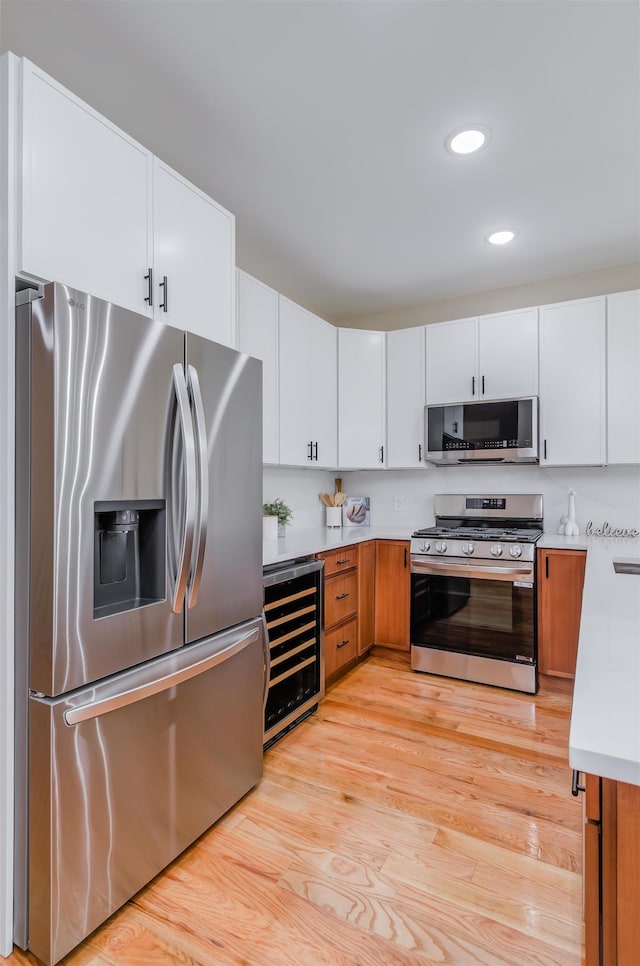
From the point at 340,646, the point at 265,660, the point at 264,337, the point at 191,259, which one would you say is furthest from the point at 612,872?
the point at 264,337

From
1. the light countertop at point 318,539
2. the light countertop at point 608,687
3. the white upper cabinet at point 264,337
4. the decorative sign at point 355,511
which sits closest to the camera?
the light countertop at point 608,687

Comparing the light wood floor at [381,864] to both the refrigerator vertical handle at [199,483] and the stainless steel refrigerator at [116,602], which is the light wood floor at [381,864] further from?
the refrigerator vertical handle at [199,483]

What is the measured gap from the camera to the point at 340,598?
310cm

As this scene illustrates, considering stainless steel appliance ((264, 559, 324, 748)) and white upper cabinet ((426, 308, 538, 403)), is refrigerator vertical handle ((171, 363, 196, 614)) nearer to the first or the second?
stainless steel appliance ((264, 559, 324, 748))

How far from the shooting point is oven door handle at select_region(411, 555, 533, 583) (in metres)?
3.03

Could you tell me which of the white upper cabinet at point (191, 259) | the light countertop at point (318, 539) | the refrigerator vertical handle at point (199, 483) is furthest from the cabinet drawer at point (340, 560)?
the white upper cabinet at point (191, 259)

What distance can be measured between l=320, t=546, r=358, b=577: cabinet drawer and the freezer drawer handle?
0.99 m

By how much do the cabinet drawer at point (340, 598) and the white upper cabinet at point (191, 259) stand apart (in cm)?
155

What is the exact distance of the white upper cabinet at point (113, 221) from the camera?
4.54 feet

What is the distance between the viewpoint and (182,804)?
168cm

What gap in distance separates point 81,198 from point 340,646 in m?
2.59

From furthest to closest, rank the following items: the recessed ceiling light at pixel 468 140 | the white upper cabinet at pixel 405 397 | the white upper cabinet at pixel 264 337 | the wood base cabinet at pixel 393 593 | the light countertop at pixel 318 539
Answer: the white upper cabinet at pixel 405 397 < the wood base cabinet at pixel 393 593 < the white upper cabinet at pixel 264 337 < the light countertop at pixel 318 539 < the recessed ceiling light at pixel 468 140

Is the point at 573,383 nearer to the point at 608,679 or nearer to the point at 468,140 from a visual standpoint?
the point at 468,140

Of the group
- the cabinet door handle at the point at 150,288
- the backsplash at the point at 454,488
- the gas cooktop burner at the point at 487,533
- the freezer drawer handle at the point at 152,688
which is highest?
the cabinet door handle at the point at 150,288
